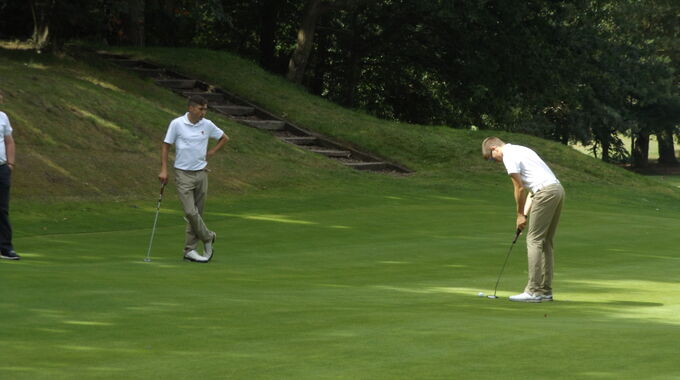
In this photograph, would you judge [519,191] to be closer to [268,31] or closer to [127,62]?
[127,62]

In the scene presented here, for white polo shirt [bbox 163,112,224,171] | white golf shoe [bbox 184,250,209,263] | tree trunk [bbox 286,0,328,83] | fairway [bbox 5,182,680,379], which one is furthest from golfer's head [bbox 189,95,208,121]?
tree trunk [bbox 286,0,328,83]

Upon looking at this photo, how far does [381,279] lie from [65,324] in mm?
5537

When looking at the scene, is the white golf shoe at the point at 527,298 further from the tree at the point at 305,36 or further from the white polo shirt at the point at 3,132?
the tree at the point at 305,36

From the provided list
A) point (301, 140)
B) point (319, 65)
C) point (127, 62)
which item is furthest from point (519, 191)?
point (319, 65)

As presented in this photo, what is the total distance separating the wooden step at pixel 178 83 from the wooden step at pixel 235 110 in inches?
92.1

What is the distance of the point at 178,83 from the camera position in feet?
127

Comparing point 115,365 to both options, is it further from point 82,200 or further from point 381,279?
point 82,200

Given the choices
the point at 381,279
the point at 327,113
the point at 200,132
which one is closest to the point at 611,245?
the point at 381,279

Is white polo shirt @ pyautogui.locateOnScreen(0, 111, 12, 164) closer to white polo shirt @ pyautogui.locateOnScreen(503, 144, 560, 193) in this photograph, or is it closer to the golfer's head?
the golfer's head

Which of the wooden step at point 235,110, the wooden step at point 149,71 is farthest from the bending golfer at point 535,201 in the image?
the wooden step at point 149,71

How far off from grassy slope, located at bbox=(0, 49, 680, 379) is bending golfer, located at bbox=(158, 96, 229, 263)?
1.71 feet

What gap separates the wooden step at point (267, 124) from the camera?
35.9 meters

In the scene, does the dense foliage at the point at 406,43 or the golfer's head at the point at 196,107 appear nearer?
the golfer's head at the point at 196,107

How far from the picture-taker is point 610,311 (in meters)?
11.0
